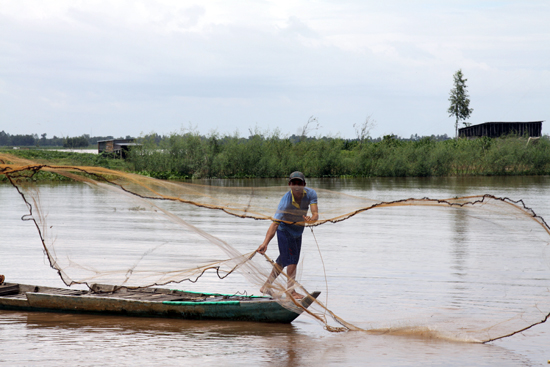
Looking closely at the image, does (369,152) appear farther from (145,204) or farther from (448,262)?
(145,204)

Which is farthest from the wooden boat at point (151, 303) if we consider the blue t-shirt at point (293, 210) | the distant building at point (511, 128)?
the distant building at point (511, 128)

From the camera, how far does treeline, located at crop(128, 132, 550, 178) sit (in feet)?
144

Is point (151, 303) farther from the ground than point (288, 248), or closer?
closer

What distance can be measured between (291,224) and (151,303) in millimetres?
1893

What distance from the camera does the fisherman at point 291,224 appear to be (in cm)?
599

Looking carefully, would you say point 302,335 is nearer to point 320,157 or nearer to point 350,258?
point 350,258

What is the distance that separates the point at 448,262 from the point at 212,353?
598cm

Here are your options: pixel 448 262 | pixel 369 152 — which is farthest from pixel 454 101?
pixel 448 262

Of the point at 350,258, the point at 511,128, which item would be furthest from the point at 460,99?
the point at 350,258

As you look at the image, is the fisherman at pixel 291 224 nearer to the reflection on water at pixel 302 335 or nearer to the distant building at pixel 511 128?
the reflection on water at pixel 302 335

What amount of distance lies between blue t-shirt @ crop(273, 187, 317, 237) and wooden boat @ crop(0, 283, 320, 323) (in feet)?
2.48

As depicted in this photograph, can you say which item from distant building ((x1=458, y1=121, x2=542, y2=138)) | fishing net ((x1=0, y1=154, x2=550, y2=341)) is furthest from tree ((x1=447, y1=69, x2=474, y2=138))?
fishing net ((x1=0, y1=154, x2=550, y2=341))

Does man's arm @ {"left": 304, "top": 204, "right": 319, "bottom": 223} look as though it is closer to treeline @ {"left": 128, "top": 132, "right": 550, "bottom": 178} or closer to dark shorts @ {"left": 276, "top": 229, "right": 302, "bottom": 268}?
dark shorts @ {"left": 276, "top": 229, "right": 302, "bottom": 268}

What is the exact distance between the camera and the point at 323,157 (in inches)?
1809
